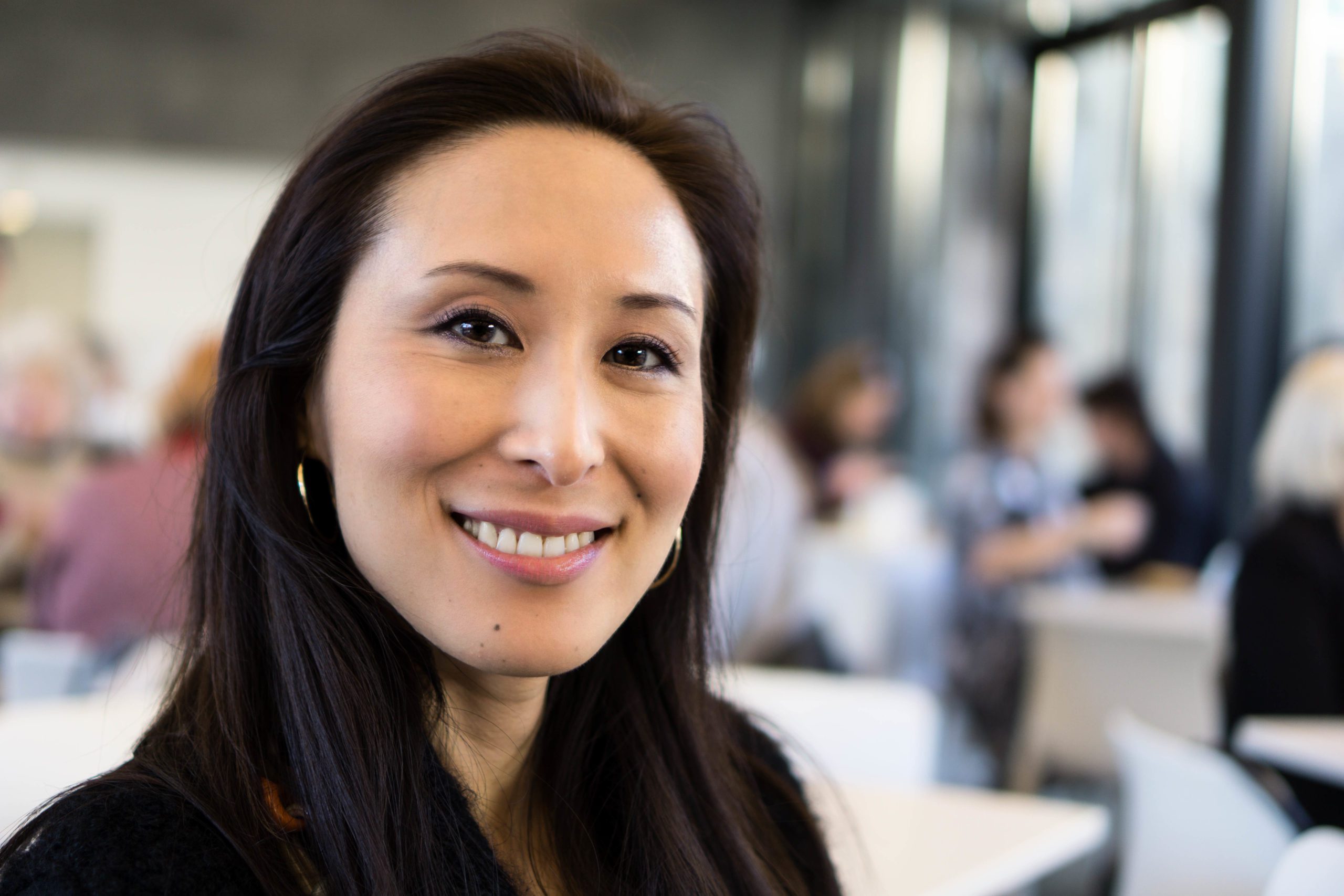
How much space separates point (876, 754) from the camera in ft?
7.25

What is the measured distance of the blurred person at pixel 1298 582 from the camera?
2549 mm

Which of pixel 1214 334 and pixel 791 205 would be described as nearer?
pixel 1214 334

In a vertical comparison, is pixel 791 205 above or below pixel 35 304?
above

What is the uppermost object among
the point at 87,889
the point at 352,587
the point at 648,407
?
the point at 648,407

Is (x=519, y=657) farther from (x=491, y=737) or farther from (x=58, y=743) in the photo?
(x=58, y=743)

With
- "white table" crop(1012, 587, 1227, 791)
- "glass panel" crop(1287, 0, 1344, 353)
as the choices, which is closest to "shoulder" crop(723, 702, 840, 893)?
"white table" crop(1012, 587, 1227, 791)

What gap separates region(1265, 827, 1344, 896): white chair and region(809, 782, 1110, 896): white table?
13.3 inches

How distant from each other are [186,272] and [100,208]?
49 centimetres

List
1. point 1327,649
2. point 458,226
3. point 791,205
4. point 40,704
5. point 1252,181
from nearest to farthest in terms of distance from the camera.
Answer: point 458,226 → point 40,704 → point 1327,649 → point 1252,181 → point 791,205

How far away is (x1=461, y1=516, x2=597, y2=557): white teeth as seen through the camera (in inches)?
36.2

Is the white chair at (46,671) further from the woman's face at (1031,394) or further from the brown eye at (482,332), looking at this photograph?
the woman's face at (1031,394)

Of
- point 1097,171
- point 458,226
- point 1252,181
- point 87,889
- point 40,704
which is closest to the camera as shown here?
point 87,889

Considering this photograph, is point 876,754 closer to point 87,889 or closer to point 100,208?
point 87,889

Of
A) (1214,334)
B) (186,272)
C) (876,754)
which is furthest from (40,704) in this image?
(1214,334)
